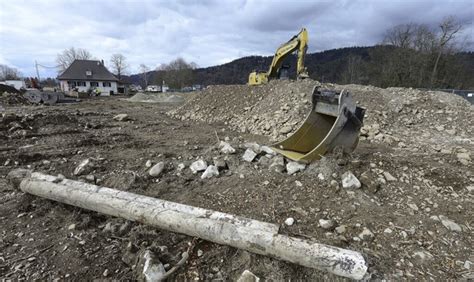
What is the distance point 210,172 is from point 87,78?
4711cm

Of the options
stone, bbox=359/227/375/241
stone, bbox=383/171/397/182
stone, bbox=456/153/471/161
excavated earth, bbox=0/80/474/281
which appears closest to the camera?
excavated earth, bbox=0/80/474/281

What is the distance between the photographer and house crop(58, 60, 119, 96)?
134ft

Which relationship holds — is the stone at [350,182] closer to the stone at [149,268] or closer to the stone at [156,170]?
the stone at [149,268]

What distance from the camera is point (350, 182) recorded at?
115 inches

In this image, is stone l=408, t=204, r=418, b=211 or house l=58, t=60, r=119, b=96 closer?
stone l=408, t=204, r=418, b=211

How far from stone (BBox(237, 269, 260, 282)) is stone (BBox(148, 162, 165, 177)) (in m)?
2.00

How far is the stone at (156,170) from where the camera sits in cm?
346

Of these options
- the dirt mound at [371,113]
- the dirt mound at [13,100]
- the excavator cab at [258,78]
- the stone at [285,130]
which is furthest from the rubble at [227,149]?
the dirt mound at [13,100]

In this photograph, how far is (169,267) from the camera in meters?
1.98

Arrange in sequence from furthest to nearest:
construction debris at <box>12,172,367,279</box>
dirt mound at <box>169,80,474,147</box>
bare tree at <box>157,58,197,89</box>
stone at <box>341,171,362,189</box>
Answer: bare tree at <box>157,58,197,89</box>
dirt mound at <box>169,80,474,147</box>
stone at <box>341,171,362,189</box>
construction debris at <box>12,172,367,279</box>

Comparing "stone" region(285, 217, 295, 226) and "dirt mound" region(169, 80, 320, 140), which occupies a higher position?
"dirt mound" region(169, 80, 320, 140)

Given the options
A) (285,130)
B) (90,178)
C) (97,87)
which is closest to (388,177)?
(285,130)

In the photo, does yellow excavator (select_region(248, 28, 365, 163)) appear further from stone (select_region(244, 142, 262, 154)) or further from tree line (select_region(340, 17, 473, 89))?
tree line (select_region(340, 17, 473, 89))

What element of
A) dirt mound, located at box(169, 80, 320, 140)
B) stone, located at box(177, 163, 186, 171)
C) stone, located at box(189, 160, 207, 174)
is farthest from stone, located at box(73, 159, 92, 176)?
dirt mound, located at box(169, 80, 320, 140)
